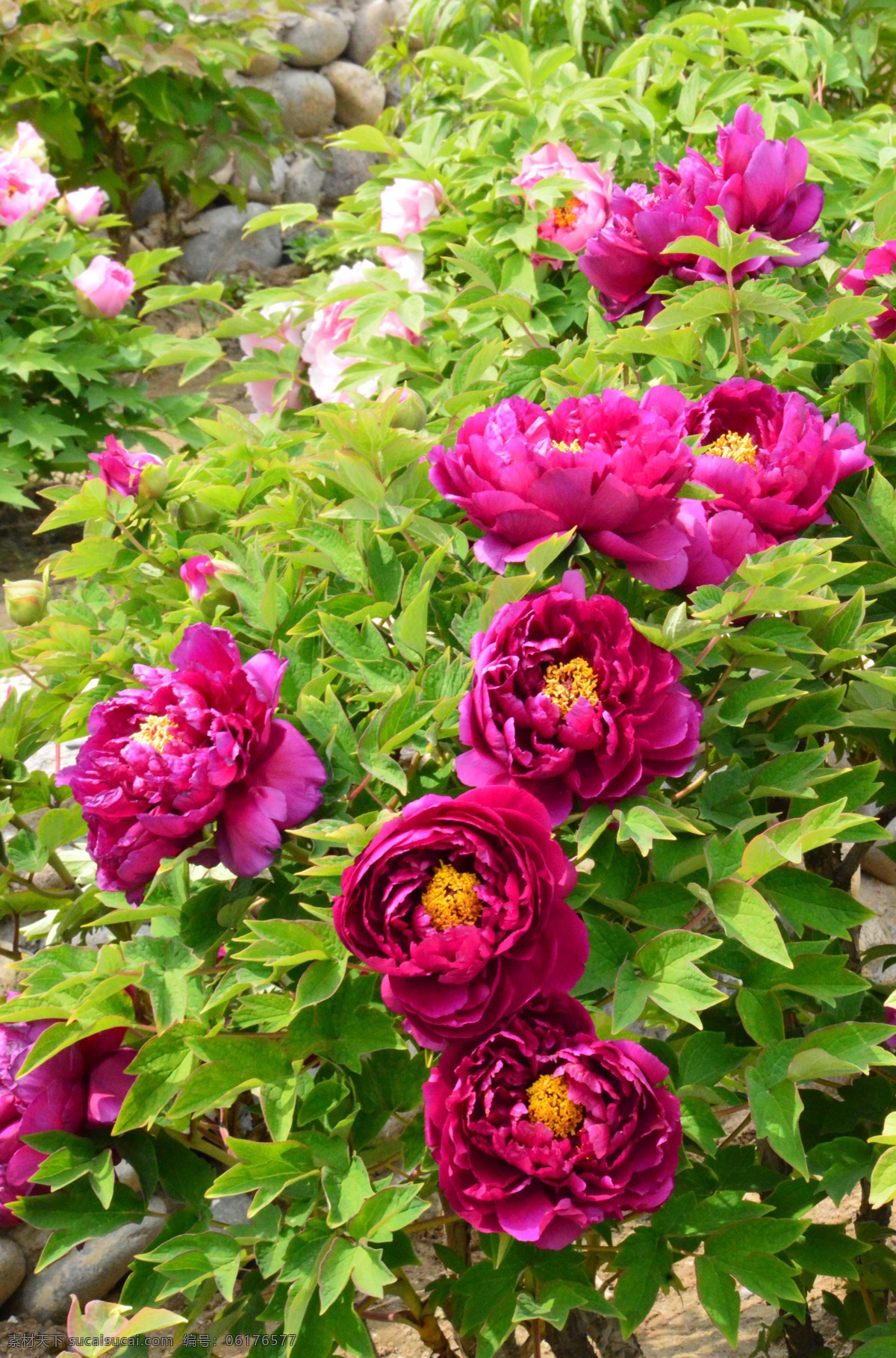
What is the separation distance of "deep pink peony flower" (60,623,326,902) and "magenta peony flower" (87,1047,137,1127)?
0.65 feet

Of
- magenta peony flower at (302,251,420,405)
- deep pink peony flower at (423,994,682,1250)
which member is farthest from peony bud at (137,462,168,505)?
deep pink peony flower at (423,994,682,1250)

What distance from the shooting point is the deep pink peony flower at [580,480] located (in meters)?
0.83

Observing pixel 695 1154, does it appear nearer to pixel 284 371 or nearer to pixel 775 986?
pixel 775 986

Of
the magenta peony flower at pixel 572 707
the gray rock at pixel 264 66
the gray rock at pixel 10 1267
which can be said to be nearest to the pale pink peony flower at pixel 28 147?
the gray rock at pixel 10 1267

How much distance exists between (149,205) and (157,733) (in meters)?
6.62

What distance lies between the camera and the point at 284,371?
1.72m

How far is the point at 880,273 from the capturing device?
126 centimetres

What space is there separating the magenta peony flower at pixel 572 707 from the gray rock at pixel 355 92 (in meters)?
7.39

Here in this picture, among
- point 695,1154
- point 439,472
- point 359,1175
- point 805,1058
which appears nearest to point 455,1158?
point 359,1175

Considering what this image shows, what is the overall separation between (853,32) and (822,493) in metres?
1.96

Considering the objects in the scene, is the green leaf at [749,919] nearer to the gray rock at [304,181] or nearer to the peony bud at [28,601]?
the peony bud at [28,601]

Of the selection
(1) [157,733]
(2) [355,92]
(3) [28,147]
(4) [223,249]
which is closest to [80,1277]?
(1) [157,733]

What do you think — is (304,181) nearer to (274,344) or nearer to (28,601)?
(274,344)

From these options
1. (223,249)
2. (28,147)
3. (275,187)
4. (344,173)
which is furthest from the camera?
(344,173)
